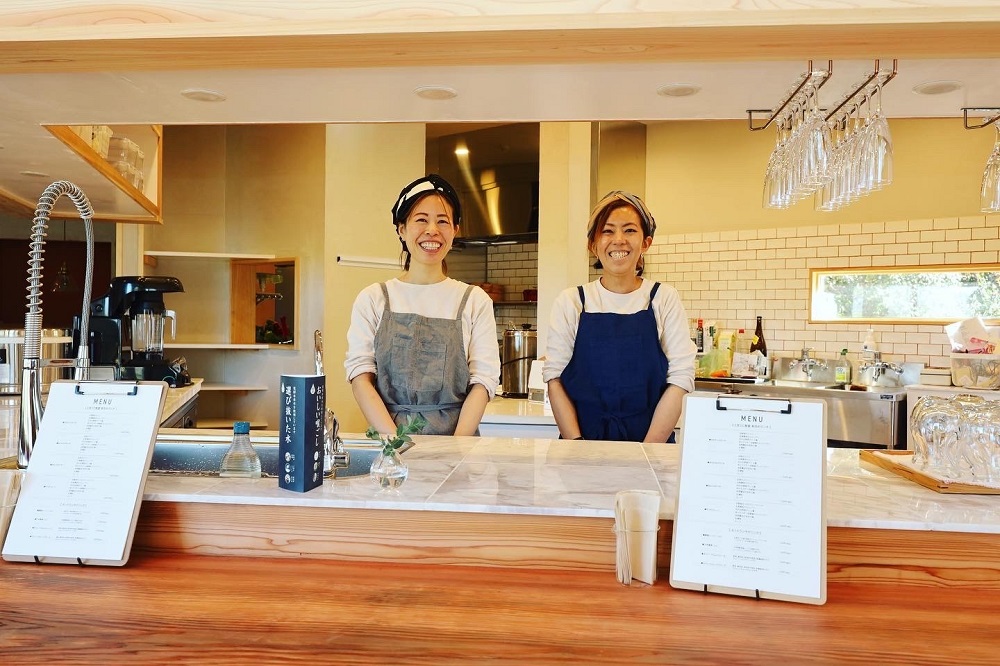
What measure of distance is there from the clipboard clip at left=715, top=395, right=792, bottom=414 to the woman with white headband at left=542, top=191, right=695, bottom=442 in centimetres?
123

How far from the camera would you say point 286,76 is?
1.84 m

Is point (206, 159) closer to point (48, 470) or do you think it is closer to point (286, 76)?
point (286, 76)

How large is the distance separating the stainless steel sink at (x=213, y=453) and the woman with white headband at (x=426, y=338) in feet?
1.58

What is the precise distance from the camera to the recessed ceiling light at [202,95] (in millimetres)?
1975

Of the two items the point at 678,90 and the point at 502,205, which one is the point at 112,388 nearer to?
the point at 678,90

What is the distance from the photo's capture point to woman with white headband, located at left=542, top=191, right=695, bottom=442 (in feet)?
8.67

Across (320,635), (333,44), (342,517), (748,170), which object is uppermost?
(748,170)

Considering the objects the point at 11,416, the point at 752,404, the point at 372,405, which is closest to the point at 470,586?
the point at 752,404

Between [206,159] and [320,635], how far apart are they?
6.18m

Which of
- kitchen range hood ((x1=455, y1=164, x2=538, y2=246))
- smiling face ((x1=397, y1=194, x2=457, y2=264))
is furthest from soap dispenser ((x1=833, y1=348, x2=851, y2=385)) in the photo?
smiling face ((x1=397, y1=194, x2=457, y2=264))

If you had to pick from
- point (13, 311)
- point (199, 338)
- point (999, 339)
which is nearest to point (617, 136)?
point (999, 339)

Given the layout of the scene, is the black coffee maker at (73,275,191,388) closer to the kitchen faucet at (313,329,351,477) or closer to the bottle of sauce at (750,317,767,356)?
the kitchen faucet at (313,329,351,477)

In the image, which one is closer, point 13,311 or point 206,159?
point 206,159

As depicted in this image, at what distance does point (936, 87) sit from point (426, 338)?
159 cm
